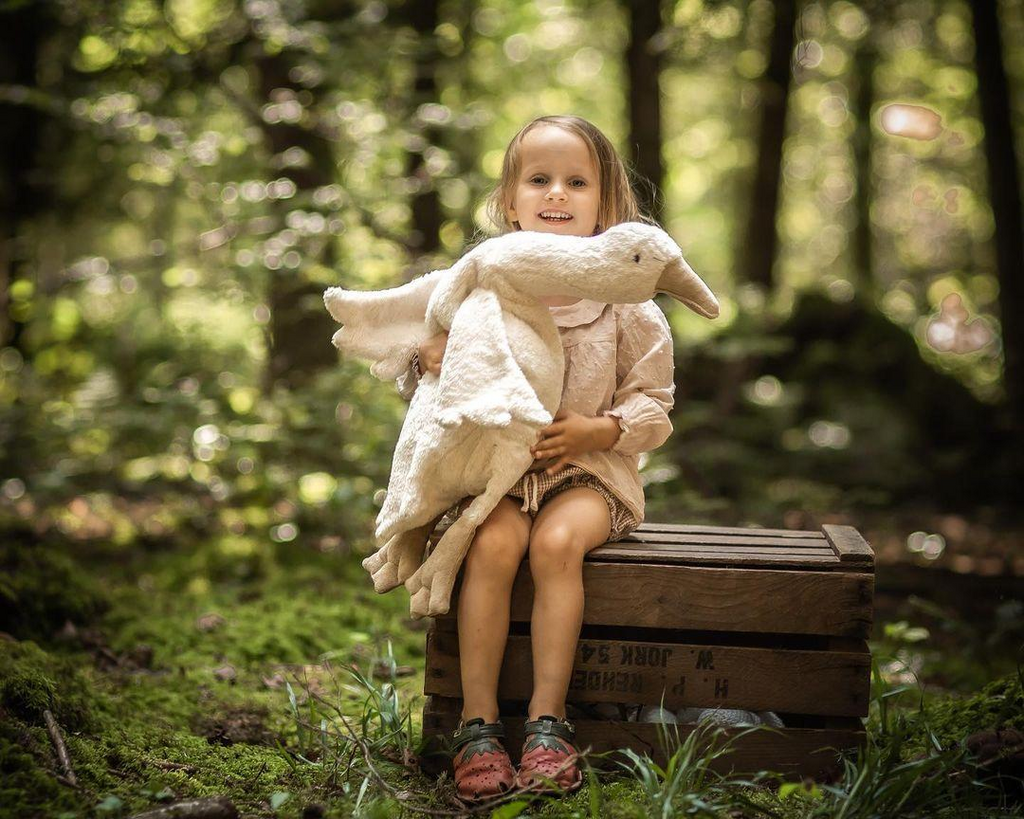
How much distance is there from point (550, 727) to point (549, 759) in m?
0.10

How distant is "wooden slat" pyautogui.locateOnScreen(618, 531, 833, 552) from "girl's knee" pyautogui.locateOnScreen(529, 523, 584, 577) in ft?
1.14

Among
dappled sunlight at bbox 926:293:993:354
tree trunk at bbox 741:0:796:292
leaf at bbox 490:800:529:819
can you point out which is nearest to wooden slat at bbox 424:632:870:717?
leaf at bbox 490:800:529:819

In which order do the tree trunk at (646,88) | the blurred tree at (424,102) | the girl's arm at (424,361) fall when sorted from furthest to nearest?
the tree trunk at (646,88)
the blurred tree at (424,102)
the girl's arm at (424,361)

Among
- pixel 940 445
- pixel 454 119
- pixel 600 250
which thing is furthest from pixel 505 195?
pixel 940 445

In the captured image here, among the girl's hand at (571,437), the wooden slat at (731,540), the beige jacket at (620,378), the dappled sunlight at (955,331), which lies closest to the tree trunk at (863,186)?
the dappled sunlight at (955,331)

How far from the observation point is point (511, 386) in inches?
95.2

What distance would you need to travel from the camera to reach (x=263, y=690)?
346 cm

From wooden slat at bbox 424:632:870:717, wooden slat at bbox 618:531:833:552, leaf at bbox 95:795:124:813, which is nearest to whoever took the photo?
leaf at bbox 95:795:124:813

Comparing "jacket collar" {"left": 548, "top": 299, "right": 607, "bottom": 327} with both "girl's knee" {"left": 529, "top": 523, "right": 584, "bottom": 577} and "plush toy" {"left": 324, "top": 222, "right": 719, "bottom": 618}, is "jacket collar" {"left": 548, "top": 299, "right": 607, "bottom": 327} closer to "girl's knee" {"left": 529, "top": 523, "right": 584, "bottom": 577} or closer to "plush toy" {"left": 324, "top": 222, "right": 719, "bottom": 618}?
"plush toy" {"left": 324, "top": 222, "right": 719, "bottom": 618}

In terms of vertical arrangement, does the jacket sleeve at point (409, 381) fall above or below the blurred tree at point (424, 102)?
below

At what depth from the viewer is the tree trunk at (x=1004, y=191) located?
7383mm

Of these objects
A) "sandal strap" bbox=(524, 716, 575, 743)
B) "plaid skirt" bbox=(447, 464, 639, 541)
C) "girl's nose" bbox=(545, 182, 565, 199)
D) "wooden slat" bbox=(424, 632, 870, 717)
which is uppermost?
"girl's nose" bbox=(545, 182, 565, 199)

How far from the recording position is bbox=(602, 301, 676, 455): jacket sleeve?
9.14 feet

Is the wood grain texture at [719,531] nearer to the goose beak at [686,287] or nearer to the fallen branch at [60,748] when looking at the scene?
the goose beak at [686,287]
